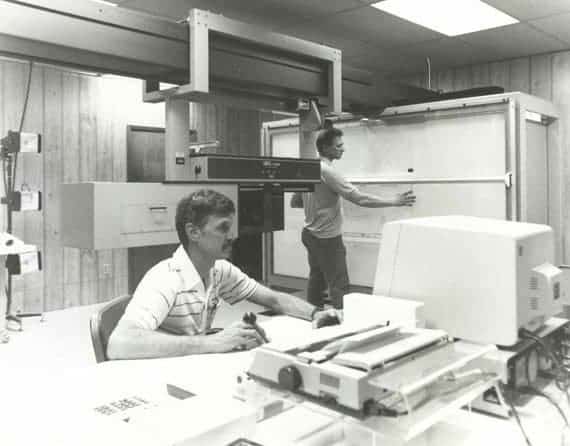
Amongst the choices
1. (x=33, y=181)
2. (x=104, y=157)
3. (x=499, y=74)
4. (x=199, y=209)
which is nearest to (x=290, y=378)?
(x=199, y=209)

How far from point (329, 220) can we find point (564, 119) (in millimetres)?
2555

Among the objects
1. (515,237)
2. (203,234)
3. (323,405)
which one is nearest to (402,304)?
(515,237)

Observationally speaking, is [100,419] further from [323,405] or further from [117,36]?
[117,36]

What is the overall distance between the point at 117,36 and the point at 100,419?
55.1 inches

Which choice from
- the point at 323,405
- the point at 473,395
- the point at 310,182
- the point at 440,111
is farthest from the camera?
the point at 440,111

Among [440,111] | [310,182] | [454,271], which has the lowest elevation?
[454,271]

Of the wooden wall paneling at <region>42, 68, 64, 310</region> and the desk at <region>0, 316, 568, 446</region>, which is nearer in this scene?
the desk at <region>0, 316, 568, 446</region>

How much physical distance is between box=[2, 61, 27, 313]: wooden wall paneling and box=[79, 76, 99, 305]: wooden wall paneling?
552 millimetres

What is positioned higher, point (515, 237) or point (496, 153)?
point (496, 153)

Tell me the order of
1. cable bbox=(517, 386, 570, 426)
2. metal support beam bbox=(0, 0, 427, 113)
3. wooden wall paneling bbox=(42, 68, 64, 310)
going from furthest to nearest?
wooden wall paneling bbox=(42, 68, 64, 310) → metal support beam bbox=(0, 0, 427, 113) → cable bbox=(517, 386, 570, 426)

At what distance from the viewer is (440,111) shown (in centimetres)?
434

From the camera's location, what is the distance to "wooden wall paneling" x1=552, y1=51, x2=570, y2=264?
4980 mm

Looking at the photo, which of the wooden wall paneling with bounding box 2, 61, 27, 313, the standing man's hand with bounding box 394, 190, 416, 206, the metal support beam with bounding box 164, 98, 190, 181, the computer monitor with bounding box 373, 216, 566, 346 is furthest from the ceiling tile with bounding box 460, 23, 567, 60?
the wooden wall paneling with bounding box 2, 61, 27, 313

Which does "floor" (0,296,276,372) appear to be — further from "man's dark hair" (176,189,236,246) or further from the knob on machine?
the knob on machine
